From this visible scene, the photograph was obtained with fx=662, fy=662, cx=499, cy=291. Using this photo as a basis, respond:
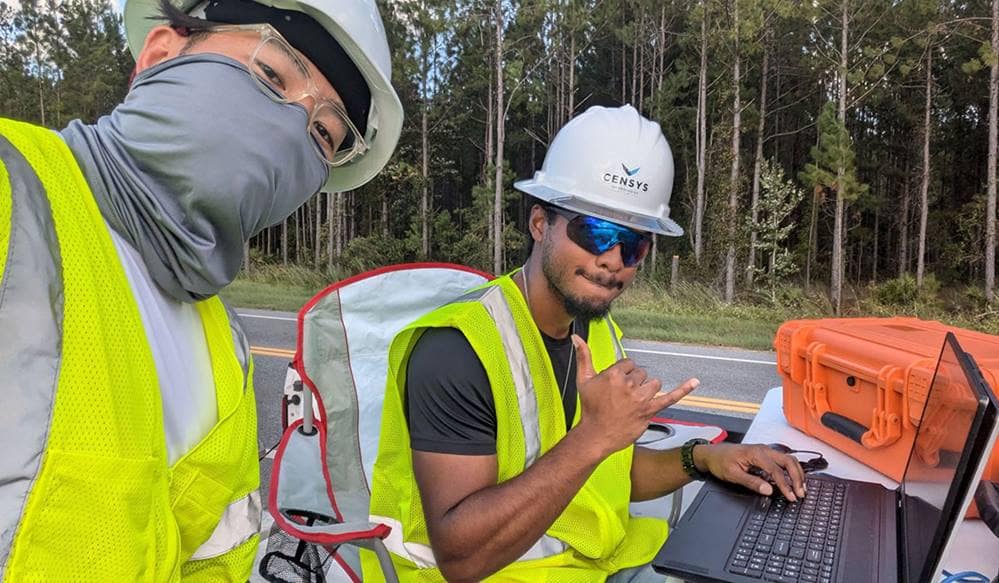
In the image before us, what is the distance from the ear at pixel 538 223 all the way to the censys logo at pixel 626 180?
0.71 ft

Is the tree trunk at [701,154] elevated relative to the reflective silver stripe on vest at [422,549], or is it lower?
elevated

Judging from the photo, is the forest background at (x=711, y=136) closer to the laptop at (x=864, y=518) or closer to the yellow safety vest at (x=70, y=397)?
the laptop at (x=864, y=518)

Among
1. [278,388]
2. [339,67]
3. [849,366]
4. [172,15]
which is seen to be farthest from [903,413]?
[278,388]

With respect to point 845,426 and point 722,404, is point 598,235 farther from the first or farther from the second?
point 722,404

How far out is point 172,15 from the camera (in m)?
1.08

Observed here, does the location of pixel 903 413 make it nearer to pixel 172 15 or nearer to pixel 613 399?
pixel 613 399

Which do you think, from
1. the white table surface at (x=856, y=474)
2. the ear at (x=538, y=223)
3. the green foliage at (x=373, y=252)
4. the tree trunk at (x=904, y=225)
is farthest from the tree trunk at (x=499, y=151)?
the ear at (x=538, y=223)

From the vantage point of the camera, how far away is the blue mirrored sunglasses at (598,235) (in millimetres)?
1885

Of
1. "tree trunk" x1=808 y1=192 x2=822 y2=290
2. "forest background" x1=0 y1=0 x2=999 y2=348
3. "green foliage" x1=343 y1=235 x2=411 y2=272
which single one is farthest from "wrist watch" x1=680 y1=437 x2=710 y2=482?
"tree trunk" x1=808 y1=192 x2=822 y2=290

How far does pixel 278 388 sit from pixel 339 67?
5.49 metres

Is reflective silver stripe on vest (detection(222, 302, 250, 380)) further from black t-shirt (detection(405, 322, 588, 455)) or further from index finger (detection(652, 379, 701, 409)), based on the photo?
index finger (detection(652, 379, 701, 409))

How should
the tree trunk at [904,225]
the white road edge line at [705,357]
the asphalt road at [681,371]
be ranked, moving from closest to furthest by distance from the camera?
the asphalt road at [681,371] → the white road edge line at [705,357] → the tree trunk at [904,225]

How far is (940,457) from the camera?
1461mm

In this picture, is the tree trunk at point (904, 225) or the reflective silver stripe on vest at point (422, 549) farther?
the tree trunk at point (904, 225)
